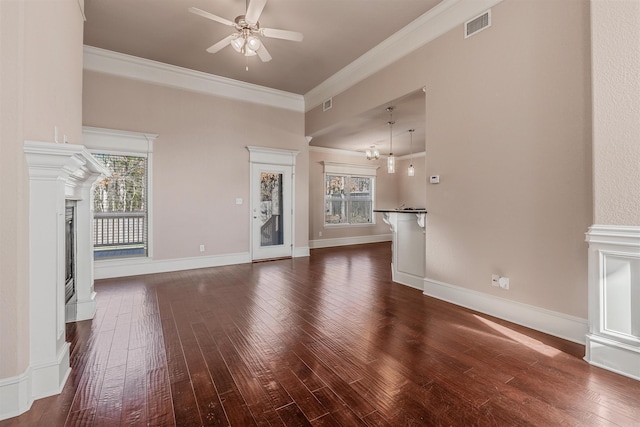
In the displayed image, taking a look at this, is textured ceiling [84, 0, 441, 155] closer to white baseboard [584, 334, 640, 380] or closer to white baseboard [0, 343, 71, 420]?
white baseboard [584, 334, 640, 380]

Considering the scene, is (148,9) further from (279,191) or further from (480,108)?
(480,108)

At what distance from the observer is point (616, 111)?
6.63ft

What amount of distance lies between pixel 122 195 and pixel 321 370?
459 centimetres

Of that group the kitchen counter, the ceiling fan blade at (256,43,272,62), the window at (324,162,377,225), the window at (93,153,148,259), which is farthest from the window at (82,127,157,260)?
the window at (324,162,377,225)

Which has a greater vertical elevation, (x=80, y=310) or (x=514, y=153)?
(x=514, y=153)

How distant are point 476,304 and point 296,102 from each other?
5349 millimetres

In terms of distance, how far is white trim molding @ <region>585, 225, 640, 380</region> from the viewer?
1.94 meters

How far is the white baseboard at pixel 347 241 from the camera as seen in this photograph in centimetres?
825

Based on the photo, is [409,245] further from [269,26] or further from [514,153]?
[269,26]

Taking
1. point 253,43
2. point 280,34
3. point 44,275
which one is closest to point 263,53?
point 253,43

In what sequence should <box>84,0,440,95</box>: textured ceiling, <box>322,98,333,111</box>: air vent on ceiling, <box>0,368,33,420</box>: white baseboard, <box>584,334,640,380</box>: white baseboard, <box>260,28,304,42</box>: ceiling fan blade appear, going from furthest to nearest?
<box>322,98,333,111</box>: air vent on ceiling → <box>84,0,440,95</box>: textured ceiling → <box>260,28,304,42</box>: ceiling fan blade → <box>584,334,640,380</box>: white baseboard → <box>0,368,33,420</box>: white baseboard

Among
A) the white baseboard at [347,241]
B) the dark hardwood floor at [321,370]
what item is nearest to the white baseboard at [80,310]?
the dark hardwood floor at [321,370]

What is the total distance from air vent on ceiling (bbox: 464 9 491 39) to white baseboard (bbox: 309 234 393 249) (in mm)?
6019

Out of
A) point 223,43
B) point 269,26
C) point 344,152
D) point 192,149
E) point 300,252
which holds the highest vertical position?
point 269,26
